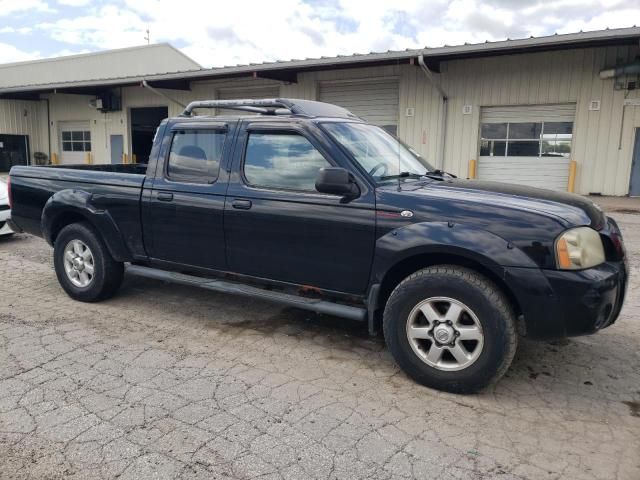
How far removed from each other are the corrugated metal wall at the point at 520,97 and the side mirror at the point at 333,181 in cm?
1333

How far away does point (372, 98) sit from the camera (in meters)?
17.9

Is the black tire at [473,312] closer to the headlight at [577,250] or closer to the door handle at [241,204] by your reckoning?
the headlight at [577,250]

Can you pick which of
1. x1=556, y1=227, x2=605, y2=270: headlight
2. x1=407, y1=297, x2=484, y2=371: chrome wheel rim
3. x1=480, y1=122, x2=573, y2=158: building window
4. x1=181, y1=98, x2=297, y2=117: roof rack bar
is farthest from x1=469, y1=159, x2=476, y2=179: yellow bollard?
x1=407, y1=297, x2=484, y2=371: chrome wheel rim

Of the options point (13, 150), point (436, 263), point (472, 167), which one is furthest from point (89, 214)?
point (13, 150)

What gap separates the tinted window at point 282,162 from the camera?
4148mm

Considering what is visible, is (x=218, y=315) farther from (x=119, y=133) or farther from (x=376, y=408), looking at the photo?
(x=119, y=133)

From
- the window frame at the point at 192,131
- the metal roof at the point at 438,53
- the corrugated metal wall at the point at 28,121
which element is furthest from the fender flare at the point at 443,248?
the corrugated metal wall at the point at 28,121

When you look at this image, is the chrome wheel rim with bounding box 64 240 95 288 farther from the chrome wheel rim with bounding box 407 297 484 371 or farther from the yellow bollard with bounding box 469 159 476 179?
the yellow bollard with bounding box 469 159 476 179

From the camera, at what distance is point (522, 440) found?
302 cm

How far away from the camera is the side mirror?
3.70 m

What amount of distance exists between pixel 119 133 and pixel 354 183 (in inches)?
890

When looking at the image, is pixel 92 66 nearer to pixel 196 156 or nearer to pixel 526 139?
pixel 526 139

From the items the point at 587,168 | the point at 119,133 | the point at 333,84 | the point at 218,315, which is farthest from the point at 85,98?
the point at 218,315

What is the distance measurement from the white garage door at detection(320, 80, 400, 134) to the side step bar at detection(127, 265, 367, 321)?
44.4 ft
